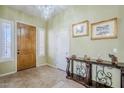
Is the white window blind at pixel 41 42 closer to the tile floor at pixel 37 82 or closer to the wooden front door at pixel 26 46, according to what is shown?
the wooden front door at pixel 26 46

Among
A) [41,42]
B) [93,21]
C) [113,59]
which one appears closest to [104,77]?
[113,59]

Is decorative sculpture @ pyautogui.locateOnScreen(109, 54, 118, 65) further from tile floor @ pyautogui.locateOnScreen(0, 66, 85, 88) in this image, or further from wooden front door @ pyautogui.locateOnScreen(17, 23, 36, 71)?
wooden front door @ pyautogui.locateOnScreen(17, 23, 36, 71)

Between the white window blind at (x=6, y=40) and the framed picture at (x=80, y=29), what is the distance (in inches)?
103

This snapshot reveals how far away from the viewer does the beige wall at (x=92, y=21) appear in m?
2.99

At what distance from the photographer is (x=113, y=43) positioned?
312cm

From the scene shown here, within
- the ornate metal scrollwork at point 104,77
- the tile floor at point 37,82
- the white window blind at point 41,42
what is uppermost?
the white window blind at point 41,42

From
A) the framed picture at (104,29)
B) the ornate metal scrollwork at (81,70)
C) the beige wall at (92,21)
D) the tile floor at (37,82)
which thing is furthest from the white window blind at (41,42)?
the framed picture at (104,29)

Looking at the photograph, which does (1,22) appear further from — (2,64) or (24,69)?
(24,69)

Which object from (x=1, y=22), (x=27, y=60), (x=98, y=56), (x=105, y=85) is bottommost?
(x=105, y=85)

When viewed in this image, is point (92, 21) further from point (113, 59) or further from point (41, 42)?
point (41, 42)

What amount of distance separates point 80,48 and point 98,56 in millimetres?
866

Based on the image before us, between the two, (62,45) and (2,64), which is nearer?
(2,64)

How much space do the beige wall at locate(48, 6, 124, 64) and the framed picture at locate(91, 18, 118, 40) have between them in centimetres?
12

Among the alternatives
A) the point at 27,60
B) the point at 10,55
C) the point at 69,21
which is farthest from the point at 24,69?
the point at 69,21
